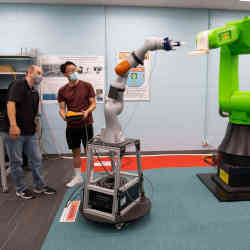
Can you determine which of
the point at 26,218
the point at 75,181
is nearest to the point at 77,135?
the point at 75,181

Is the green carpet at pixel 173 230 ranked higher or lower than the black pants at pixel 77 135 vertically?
lower

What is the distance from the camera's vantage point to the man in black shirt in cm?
212

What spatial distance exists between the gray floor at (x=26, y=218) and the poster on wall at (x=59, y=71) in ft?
4.80

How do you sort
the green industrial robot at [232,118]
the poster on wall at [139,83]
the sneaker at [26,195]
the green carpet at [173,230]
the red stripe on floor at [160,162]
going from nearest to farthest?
the green carpet at [173,230], the green industrial robot at [232,118], the sneaker at [26,195], the red stripe on floor at [160,162], the poster on wall at [139,83]

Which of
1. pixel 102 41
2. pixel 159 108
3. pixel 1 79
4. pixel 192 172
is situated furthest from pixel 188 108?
pixel 1 79

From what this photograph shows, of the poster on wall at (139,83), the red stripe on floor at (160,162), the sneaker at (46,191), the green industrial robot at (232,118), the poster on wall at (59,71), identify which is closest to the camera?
the green industrial robot at (232,118)

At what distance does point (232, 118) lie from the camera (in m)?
2.29

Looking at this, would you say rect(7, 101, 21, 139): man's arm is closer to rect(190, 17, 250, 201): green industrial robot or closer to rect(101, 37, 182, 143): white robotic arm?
rect(101, 37, 182, 143): white robotic arm

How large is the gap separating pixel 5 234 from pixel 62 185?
91 cm

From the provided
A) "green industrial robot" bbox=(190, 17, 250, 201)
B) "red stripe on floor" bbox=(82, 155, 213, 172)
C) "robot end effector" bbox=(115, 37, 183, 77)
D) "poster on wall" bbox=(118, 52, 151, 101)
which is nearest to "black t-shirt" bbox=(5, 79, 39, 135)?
"robot end effector" bbox=(115, 37, 183, 77)

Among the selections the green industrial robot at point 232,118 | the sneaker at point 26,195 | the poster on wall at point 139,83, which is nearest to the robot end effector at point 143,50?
the green industrial robot at point 232,118

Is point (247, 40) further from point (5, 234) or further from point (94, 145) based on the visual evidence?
point (5, 234)

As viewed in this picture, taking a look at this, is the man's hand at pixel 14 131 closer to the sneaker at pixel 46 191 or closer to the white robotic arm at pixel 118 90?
the sneaker at pixel 46 191

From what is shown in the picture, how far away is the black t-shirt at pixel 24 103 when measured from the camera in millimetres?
2119
